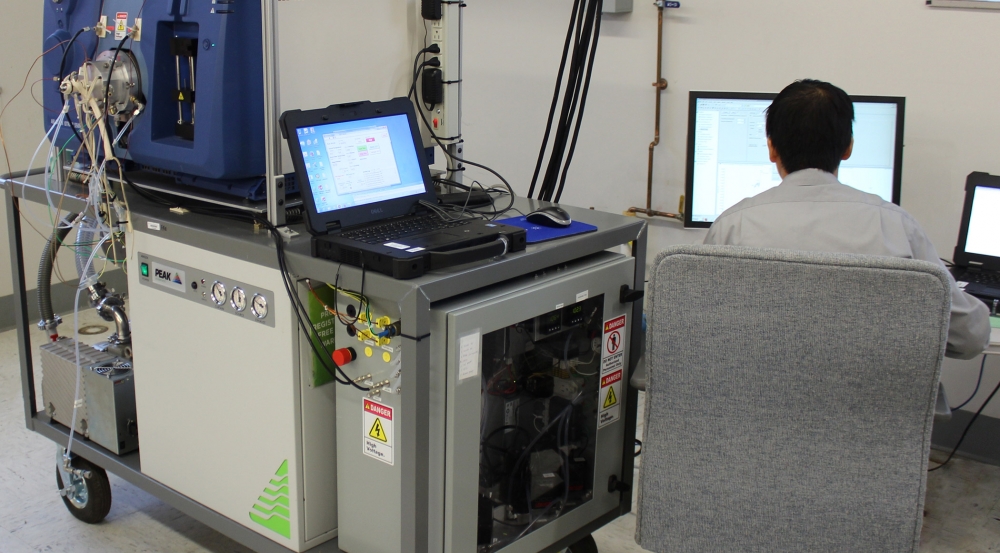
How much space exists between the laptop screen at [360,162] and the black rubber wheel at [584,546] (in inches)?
35.1

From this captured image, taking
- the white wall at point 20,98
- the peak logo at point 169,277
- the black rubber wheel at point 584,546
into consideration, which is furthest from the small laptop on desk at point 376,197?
the white wall at point 20,98

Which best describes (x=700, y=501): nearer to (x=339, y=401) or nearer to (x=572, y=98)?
(x=339, y=401)

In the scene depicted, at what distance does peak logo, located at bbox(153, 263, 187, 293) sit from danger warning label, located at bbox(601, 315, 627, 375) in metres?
0.92

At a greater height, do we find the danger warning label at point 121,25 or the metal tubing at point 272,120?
the danger warning label at point 121,25

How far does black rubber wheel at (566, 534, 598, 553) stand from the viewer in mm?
2018

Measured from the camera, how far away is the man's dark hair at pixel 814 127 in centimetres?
172

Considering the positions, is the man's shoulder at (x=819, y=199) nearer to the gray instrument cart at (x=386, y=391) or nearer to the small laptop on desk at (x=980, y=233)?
the gray instrument cart at (x=386, y=391)

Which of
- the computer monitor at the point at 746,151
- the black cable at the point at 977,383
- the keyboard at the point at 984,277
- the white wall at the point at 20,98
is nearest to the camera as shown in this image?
the keyboard at the point at 984,277

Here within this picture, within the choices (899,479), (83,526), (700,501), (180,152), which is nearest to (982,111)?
(899,479)

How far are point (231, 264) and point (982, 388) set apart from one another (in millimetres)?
2326

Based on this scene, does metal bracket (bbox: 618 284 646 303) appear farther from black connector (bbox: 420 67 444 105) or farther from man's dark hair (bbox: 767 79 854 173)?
black connector (bbox: 420 67 444 105)

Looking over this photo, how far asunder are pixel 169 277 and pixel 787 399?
131cm

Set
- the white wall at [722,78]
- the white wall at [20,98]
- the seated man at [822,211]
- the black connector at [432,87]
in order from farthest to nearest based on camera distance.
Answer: the white wall at [20,98] < the white wall at [722,78] < the black connector at [432,87] < the seated man at [822,211]

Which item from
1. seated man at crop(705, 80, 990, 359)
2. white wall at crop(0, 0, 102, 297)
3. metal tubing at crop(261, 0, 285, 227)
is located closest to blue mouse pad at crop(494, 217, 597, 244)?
seated man at crop(705, 80, 990, 359)
